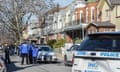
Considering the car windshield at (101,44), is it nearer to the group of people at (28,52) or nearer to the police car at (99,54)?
the police car at (99,54)

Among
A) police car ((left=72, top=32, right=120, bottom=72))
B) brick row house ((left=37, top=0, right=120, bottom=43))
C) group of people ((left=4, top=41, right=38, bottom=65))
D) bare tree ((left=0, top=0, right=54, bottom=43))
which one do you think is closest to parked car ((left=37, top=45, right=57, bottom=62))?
group of people ((left=4, top=41, right=38, bottom=65))

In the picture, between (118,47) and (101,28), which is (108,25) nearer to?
(101,28)

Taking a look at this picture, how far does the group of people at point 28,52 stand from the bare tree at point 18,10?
3033 cm

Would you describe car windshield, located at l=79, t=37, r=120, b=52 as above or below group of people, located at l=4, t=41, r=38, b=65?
above

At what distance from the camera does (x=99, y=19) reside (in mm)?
53188

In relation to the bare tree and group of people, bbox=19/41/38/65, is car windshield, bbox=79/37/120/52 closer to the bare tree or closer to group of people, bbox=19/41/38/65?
group of people, bbox=19/41/38/65

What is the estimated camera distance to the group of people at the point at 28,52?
90.3 feet

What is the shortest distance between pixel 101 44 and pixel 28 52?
17599mm

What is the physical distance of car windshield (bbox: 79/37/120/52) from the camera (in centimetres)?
1009

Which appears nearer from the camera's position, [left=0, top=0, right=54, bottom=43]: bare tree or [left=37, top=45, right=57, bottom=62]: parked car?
[left=37, top=45, right=57, bottom=62]: parked car

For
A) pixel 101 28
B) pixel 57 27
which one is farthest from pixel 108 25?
pixel 57 27

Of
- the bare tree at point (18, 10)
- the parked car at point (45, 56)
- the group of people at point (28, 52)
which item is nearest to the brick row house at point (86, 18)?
the bare tree at point (18, 10)

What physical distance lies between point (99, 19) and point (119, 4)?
897 cm

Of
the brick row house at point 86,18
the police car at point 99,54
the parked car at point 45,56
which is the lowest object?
the parked car at point 45,56
